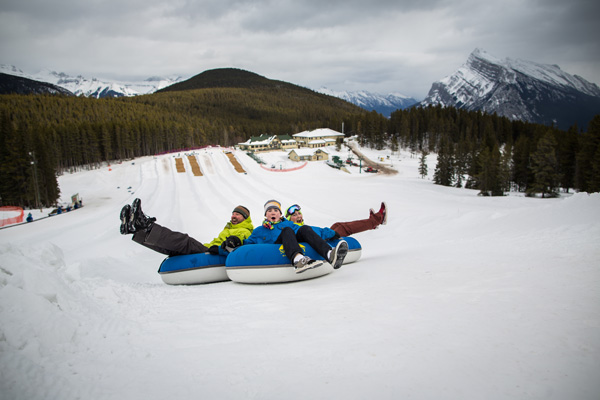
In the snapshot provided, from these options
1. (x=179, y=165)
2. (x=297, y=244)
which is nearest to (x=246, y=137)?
(x=179, y=165)

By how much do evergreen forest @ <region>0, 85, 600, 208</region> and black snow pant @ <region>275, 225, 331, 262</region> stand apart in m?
37.7

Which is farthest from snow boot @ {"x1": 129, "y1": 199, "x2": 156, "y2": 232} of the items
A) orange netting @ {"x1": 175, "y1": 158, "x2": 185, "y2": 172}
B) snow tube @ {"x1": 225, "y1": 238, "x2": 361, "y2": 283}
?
orange netting @ {"x1": 175, "y1": 158, "x2": 185, "y2": 172}

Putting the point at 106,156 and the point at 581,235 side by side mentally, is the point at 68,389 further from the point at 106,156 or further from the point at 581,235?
the point at 106,156

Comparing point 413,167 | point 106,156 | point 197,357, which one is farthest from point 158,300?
point 106,156

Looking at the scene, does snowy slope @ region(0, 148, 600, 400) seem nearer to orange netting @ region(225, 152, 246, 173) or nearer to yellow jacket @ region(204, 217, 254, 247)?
yellow jacket @ region(204, 217, 254, 247)

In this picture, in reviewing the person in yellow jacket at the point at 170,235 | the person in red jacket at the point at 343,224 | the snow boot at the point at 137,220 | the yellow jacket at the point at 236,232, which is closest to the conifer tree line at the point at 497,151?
the person in red jacket at the point at 343,224

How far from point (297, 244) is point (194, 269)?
247cm

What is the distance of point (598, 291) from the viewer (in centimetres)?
337

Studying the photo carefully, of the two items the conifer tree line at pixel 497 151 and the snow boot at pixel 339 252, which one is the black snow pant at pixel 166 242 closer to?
the snow boot at pixel 339 252

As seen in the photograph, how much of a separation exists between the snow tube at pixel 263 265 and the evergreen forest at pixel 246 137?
37683mm

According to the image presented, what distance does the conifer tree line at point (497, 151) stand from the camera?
117ft

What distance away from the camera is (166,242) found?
6.17m

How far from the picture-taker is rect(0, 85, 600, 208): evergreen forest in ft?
123

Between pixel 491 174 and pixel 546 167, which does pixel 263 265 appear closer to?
pixel 546 167
